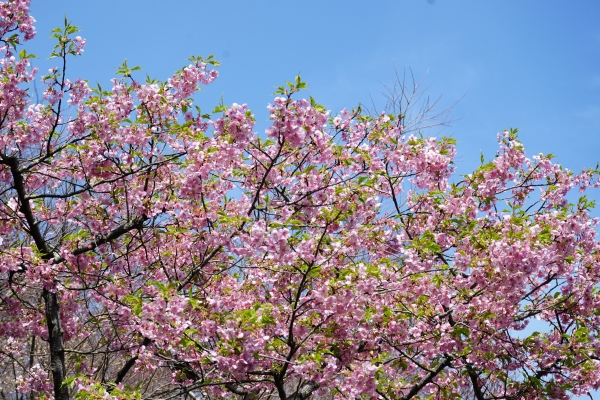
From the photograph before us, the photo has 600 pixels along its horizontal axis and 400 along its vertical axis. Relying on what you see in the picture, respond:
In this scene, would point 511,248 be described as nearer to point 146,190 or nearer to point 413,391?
point 413,391

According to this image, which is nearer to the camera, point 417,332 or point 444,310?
point 417,332

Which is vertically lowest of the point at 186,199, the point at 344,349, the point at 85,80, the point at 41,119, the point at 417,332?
the point at 344,349

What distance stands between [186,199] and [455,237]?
2.72m

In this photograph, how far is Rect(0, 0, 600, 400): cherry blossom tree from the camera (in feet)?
14.2

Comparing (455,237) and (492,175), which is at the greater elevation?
(492,175)

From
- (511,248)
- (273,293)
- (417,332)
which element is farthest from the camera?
(273,293)

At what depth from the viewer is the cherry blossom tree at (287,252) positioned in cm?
433

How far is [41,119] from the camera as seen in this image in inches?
222

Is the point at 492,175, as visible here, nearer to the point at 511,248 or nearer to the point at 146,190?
the point at 511,248

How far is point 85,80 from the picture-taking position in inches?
220

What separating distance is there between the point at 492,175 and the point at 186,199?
3353 mm

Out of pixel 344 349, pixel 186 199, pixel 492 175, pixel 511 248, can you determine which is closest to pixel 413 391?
pixel 344 349

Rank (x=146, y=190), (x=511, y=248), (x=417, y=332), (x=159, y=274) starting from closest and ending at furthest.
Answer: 1. (x=511, y=248)
2. (x=417, y=332)
3. (x=146, y=190)
4. (x=159, y=274)

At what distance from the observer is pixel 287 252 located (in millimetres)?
4043
